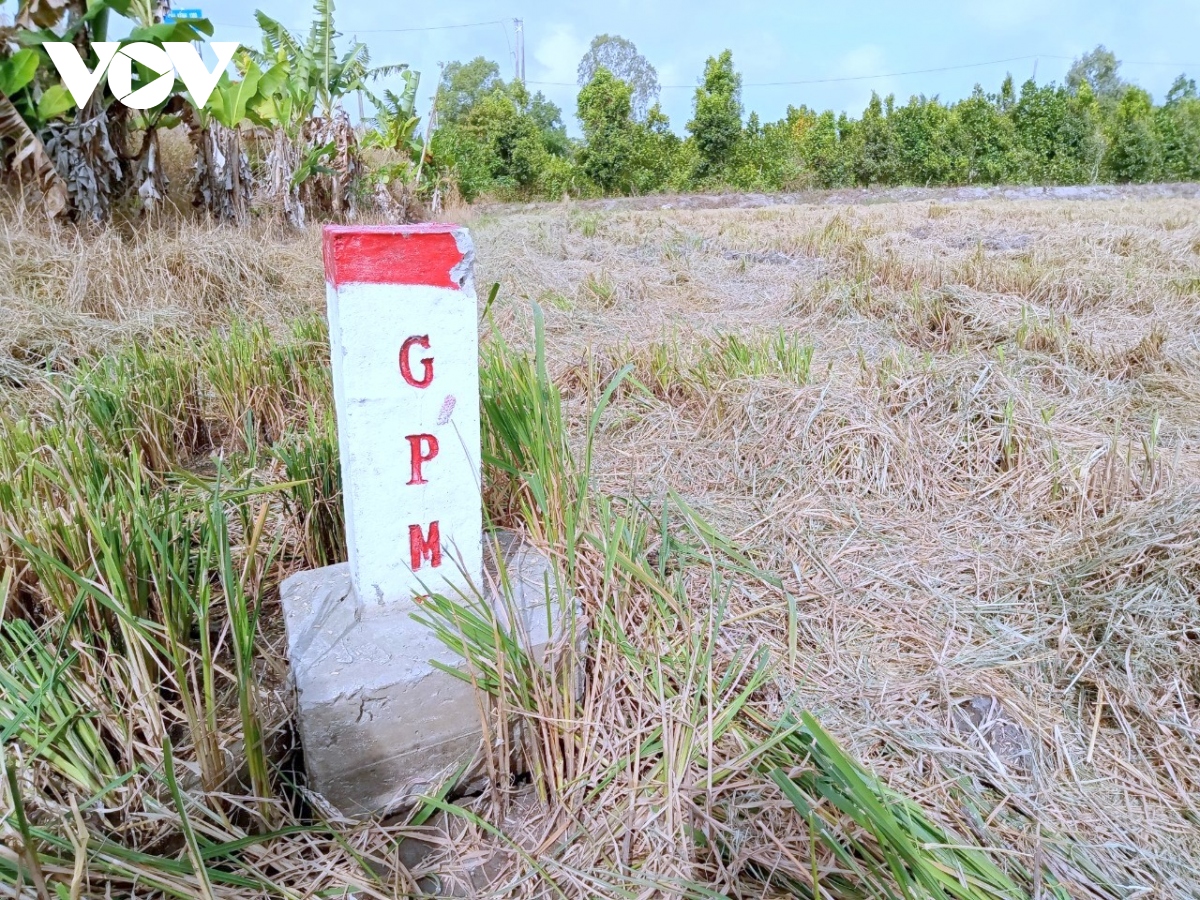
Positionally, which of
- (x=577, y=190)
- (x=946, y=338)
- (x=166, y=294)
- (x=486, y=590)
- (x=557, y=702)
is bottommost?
(x=557, y=702)

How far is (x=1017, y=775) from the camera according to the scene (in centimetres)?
121

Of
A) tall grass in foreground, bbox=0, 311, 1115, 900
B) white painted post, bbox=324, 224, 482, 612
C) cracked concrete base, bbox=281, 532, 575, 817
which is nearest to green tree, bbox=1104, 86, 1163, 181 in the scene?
tall grass in foreground, bbox=0, 311, 1115, 900

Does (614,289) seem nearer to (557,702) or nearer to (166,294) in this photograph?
(166,294)

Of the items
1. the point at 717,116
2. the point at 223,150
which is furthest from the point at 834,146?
the point at 223,150

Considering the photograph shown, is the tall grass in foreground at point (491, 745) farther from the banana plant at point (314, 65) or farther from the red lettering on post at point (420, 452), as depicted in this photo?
the banana plant at point (314, 65)

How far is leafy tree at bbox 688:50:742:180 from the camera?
2108cm

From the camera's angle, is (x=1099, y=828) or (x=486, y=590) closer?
(x=1099, y=828)

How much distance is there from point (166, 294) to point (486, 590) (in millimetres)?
3248

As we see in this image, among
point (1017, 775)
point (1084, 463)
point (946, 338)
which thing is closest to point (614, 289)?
point (946, 338)

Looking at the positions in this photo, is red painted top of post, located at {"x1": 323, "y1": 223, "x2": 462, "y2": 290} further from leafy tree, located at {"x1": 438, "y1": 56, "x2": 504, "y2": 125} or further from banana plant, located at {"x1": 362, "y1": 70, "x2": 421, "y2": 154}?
leafy tree, located at {"x1": 438, "y1": 56, "x2": 504, "y2": 125}

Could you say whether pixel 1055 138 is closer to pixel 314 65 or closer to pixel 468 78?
pixel 314 65

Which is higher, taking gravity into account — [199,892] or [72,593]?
[72,593]

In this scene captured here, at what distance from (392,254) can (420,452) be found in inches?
13.3

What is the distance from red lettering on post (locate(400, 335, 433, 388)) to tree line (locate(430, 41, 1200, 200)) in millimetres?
19572
